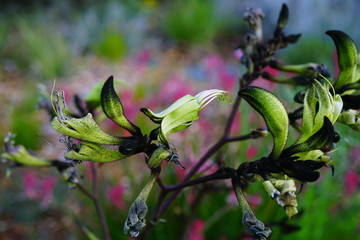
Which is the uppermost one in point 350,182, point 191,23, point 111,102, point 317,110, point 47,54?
point 111,102

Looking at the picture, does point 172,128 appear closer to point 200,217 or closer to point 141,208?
point 141,208

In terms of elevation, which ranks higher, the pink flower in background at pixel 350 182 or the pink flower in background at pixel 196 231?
the pink flower in background at pixel 196 231

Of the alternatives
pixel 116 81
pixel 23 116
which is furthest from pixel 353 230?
pixel 23 116

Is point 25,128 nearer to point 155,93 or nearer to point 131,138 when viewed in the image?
point 155,93

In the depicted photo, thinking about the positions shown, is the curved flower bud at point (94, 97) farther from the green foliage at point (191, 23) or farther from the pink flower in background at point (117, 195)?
the green foliage at point (191, 23)

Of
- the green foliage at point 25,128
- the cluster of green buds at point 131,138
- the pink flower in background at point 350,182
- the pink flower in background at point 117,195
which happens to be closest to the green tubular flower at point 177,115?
the cluster of green buds at point 131,138

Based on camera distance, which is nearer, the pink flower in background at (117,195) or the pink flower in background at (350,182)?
the pink flower in background at (117,195)

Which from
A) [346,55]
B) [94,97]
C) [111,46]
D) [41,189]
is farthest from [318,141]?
[111,46]
